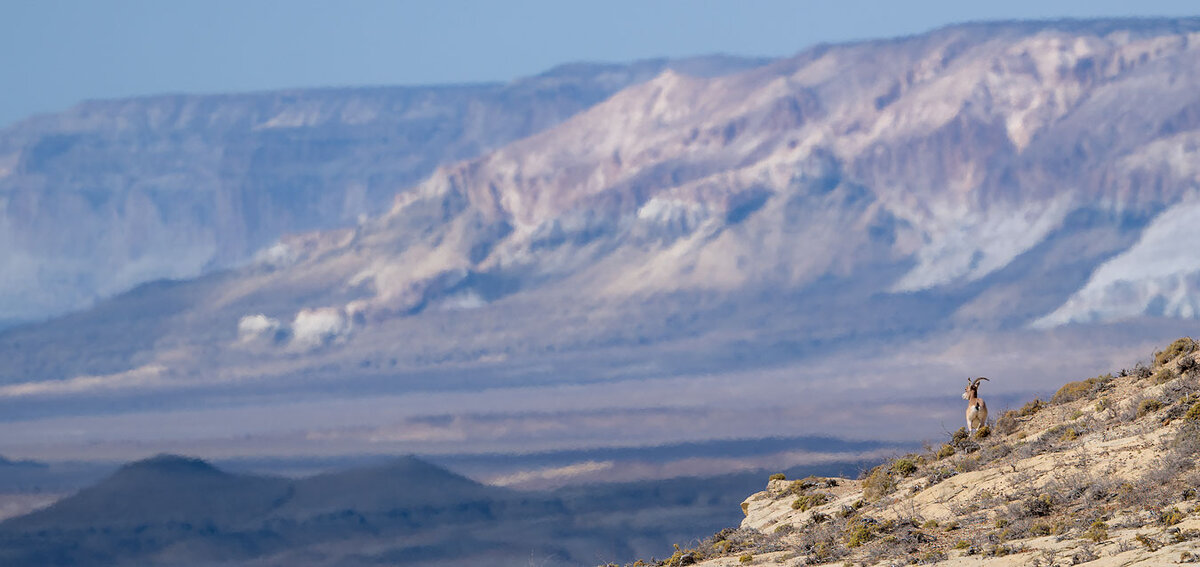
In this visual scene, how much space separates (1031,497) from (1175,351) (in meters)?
14.7

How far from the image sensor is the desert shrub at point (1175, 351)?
79688mm

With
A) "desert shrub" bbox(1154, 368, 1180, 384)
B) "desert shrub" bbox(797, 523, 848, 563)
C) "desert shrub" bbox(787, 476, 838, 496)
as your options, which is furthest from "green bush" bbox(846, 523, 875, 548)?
"desert shrub" bbox(1154, 368, 1180, 384)

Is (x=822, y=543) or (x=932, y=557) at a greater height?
(x=822, y=543)

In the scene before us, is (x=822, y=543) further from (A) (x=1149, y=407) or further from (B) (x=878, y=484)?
(A) (x=1149, y=407)

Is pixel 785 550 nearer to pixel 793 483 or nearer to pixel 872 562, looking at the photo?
pixel 872 562

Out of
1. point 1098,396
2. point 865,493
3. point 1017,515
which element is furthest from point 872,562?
point 1098,396

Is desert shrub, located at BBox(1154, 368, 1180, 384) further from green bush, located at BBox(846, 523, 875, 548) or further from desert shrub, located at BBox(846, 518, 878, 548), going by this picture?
green bush, located at BBox(846, 523, 875, 548)

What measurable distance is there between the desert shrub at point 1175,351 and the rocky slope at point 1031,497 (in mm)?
72

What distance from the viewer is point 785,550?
240 ft

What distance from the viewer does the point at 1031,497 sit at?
68.7 metres

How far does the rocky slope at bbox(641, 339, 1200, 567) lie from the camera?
208ft

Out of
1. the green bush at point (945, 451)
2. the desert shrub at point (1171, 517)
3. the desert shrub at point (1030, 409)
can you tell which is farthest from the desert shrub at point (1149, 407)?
the desert shrub at point (1171, 517)

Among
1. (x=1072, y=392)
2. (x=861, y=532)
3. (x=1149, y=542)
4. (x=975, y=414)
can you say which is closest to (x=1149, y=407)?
(x=1072, y=392)

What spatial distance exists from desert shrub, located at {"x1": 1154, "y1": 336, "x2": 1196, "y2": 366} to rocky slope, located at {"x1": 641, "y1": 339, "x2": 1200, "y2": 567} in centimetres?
7
